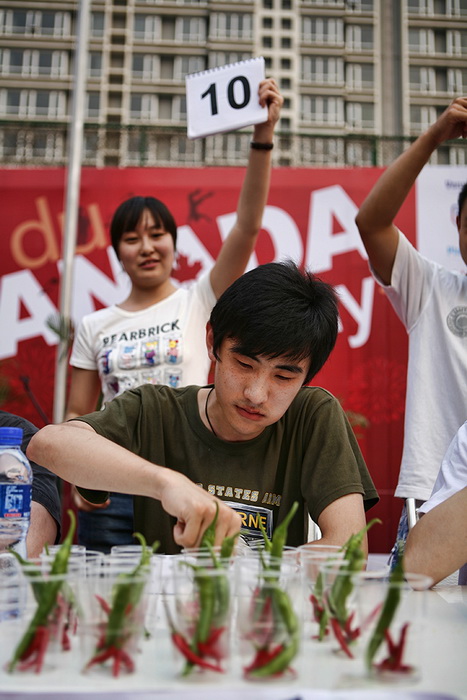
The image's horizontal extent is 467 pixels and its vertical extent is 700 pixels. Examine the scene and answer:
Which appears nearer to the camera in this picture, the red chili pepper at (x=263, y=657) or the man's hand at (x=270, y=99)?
the red chili pepper at (x=263, y=657)

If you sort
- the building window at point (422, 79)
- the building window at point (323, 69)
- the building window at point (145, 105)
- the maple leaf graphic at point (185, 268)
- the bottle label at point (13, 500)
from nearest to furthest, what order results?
the bottle label at point (13, 500) < the maple leaf graphic at point (185, 268) < the building window at point (422, 79) < the building window at point (323, 69) < the building window at point (145, 105)

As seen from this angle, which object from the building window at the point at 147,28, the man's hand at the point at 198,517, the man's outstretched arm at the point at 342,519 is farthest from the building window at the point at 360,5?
the man's hand at the point at 198,517

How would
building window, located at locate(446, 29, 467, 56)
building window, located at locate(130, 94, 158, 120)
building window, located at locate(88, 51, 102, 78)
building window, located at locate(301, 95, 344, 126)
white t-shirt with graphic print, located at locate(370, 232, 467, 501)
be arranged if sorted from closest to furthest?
white t-shirt with graphic print, located at locate(370, 232, 467, 501) → building window, located at locate(446, 29, 467, 56) → building window, located at locate(301, 95, 344, 126) → building window, located at locate(88, 51, 102, 78) → building window, located at locate(130, 94, 158, 120)

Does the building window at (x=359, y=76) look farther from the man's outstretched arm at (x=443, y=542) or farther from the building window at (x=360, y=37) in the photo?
the man's outstretched arm at (x=443, y=542)

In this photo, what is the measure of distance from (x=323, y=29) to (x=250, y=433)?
4960mm

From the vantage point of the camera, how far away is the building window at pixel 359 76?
19.4 feet

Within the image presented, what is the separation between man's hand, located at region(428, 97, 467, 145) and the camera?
6.39 ft

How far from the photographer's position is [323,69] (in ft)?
21.1

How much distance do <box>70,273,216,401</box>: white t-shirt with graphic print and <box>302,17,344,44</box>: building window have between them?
3.99m

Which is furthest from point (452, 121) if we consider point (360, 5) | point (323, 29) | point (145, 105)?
point (145, 105)

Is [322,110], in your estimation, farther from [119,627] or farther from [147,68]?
[119,627]

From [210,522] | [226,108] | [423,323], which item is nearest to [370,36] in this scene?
→ [226,108]

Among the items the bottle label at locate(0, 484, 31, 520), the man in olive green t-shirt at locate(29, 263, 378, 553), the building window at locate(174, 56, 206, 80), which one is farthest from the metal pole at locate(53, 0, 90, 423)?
the building window at locate(174, 56, 206, 80)

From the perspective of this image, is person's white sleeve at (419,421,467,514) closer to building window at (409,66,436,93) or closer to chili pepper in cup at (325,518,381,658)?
chili pepper in cup at (325,518,381,658)
